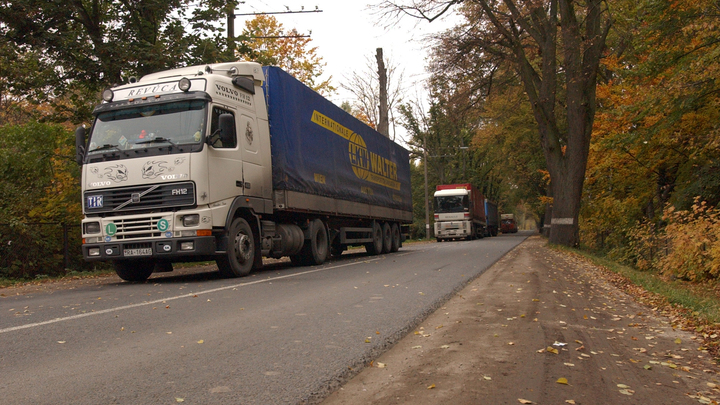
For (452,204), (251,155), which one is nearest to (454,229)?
(452,204)

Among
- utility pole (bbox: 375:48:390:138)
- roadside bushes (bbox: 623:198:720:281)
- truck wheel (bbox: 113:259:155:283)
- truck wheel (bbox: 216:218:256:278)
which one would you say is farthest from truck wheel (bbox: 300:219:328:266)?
utility pole (bbox: 375:48:390:138)

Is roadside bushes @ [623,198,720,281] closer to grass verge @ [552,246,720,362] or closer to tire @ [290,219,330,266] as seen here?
grass verge @ [552,246,720,362]

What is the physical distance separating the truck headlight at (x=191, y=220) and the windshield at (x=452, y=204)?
97.6 ft

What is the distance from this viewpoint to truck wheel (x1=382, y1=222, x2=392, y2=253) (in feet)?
66.1

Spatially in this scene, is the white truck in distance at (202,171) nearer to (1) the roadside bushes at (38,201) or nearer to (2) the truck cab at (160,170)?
(2) the truck cab at (160,170)

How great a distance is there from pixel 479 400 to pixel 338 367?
3.80 feet

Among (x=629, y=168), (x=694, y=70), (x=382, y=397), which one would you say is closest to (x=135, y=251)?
(x=382, y=397)

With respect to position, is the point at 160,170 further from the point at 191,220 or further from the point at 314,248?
the point at 314,248

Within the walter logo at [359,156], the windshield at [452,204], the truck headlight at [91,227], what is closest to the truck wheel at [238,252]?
the truck headlight at [91,227]

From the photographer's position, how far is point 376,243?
1905 cm

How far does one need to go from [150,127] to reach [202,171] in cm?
126

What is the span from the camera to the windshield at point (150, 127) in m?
9.99

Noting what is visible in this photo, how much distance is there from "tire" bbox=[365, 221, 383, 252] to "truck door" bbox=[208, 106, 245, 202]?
8.43 meters

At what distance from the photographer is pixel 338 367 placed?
14.3 ft
